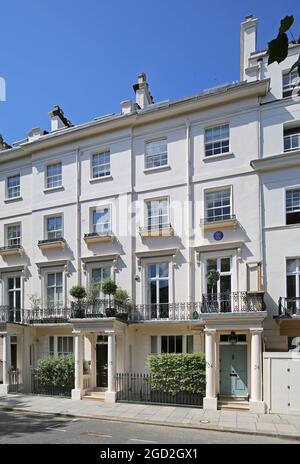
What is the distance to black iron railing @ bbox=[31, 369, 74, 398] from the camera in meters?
19.7

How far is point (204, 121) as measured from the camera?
783 inches

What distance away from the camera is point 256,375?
51.6 ft

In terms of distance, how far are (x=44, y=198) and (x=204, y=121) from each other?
9.98m

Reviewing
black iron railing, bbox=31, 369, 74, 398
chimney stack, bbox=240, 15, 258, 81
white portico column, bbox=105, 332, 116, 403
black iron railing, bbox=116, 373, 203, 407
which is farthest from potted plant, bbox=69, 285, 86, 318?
chimney stack, bbox=240, 15, 258, 81

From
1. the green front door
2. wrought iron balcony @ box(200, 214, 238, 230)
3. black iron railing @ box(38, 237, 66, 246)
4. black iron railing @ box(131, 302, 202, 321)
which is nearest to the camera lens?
the green front door

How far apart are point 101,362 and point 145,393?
279cm

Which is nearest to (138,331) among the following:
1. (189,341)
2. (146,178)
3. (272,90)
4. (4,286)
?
(189,341)

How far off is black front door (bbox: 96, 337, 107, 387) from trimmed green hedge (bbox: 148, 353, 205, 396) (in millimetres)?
3181

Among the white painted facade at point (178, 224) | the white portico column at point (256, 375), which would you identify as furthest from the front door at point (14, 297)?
the white portico column at point (256, 375)

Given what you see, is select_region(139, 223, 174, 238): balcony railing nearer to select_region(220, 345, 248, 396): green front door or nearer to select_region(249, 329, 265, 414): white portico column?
select_region(220, 345, 248, 396): green front door

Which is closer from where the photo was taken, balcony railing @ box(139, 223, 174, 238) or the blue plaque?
the blue plaque

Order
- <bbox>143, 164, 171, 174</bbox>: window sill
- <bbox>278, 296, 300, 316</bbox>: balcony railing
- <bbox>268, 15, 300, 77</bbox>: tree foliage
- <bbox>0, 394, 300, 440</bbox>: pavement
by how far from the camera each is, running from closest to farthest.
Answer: <bbox>268, 15, 300, 77</bbox>: tree foliage, <bbox>0, 394, 300, 440</bbox>: pavement, <bbox>278, 296, 300, 316</bbox>: balcony railing, <bbox>143, 164, 171, 174</bbox>: window sill

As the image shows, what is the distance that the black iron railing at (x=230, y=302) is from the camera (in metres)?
16.5

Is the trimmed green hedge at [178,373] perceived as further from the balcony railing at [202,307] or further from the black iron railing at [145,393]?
the balcony railing at [202,307]
